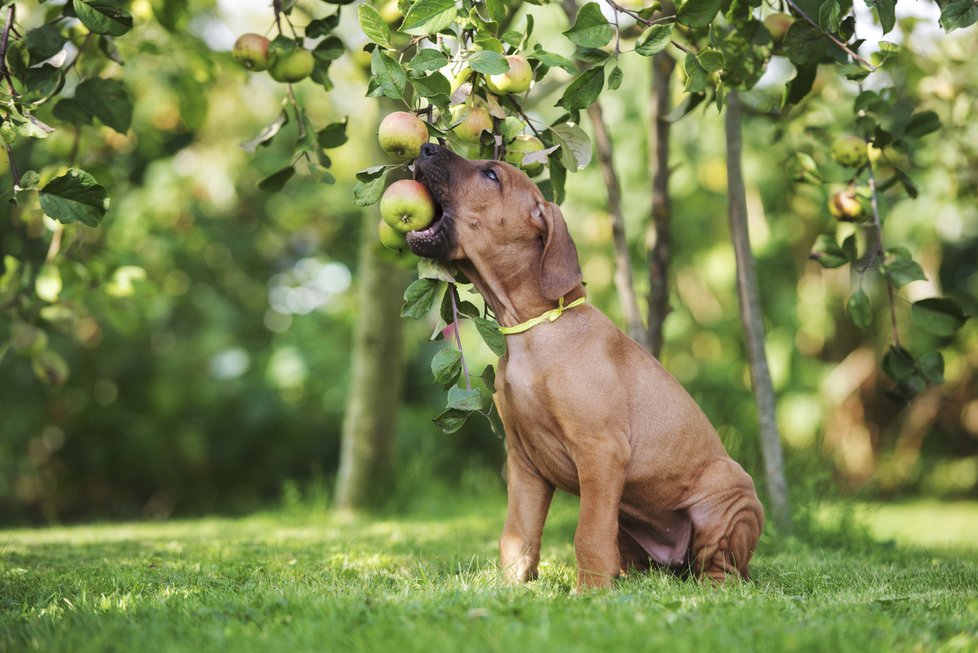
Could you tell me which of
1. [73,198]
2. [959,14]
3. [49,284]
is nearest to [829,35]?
[959,14]

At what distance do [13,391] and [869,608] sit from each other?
8.40 m

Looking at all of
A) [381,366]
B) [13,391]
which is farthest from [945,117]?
[13,391]

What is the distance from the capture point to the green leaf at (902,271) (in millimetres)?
4125

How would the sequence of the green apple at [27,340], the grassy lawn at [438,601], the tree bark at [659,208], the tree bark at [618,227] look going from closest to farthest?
the grassy lawn at [438,601] → the green apple at [27,340] → the tree bark at [618,227] → the tree bark at [659,208]

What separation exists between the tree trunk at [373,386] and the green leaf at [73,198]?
10.5 ft

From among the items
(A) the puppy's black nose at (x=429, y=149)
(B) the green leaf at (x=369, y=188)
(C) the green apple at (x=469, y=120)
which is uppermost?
(C) the green apple at (x=469, y=120)

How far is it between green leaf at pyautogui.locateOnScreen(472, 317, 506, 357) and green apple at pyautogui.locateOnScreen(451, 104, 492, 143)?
2.30 ft

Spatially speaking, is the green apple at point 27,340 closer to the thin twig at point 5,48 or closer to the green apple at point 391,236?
the thin twig at point 5,48

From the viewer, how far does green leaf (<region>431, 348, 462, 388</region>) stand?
3238mm

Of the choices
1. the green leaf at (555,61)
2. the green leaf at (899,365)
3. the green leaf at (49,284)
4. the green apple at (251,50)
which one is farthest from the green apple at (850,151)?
the green leaf at (49,284)

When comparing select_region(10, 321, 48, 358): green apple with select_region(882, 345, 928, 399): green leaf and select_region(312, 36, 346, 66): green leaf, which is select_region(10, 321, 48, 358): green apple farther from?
select_region(882, 345, 928, 399): green leaf

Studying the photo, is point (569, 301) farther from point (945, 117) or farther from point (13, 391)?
point (13, 391)

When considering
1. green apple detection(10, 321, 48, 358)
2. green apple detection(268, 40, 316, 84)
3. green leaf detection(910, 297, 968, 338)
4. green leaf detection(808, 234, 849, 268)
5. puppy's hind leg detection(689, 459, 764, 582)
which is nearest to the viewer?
puppy's hind leg detection(689, 459, 764, 582)

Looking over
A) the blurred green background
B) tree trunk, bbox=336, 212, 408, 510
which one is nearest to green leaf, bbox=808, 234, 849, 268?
tree trunk, bbox=336, 212, 408, 510
